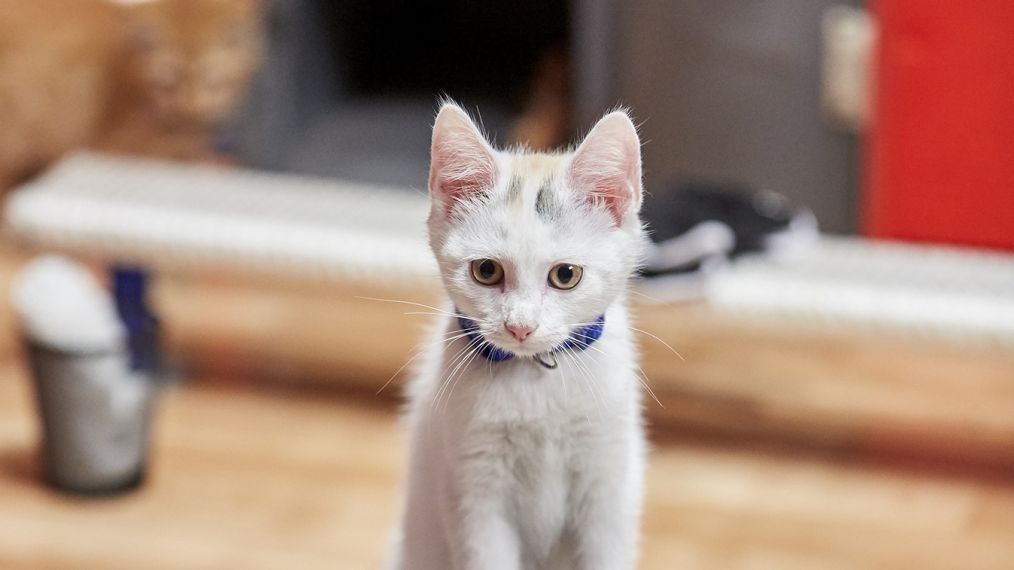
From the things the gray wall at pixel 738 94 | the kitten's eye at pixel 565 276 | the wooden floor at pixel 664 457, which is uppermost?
the kitten's eye at pixel 565 276

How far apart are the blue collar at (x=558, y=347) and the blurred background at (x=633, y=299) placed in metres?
0.40

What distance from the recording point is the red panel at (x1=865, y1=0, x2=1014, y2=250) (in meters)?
1.49

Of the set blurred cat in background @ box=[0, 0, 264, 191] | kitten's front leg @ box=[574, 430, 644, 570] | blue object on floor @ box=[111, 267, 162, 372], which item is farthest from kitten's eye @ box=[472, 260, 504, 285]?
blurred cat in background @ box=[0, 0, 264, 191]

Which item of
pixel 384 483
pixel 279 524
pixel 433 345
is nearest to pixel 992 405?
pixel 384 483

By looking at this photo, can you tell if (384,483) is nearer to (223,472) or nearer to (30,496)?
(223,472)

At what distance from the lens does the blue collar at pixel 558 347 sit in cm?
74

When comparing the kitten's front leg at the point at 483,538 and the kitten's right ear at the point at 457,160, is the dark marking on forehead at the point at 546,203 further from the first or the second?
the kitten's front leg at the point at 483,538

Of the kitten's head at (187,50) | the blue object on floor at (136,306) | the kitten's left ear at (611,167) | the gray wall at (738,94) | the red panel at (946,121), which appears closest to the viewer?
the kitten's left ear at (611,167)

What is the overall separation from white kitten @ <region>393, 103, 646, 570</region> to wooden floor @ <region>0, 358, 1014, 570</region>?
0.74 metres

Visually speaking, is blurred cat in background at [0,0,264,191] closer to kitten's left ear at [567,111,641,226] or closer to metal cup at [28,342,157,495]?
metal cup at [28,342,157,495]

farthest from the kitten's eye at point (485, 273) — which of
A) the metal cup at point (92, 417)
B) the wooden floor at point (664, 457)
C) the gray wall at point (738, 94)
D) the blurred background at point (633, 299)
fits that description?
the gray wall at point (738, 94)

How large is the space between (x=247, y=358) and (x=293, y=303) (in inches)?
9.7

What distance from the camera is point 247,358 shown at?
2.25m

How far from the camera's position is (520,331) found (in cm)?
70
